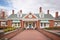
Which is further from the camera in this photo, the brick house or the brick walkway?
the brick walkway

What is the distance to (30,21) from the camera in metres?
3.32

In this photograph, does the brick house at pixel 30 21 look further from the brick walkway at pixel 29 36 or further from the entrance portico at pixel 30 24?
the brick walkway at pixel 29 36

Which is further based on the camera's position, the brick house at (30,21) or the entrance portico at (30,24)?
the entrance portico at (30,24)

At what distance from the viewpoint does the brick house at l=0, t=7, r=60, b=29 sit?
314cm

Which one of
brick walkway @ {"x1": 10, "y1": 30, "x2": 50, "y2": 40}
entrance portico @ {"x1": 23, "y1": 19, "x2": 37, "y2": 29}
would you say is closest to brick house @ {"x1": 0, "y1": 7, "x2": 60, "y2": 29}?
entrance portico @ {"x1": 23, "y1": 19, "x2": 37, "y2": 29}

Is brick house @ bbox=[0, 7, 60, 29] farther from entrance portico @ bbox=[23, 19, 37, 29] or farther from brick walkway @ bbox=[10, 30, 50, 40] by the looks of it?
brick walkway @ bbox=[10, 30, 50, 40]

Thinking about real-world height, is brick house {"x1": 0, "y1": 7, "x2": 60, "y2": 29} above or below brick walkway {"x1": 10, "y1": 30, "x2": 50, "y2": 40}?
above

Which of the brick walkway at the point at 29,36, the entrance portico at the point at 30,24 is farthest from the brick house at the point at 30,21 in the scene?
the brick walkway at the point at 29,36

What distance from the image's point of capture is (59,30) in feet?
10.8

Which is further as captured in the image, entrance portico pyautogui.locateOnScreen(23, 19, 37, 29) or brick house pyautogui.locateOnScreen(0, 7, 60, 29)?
entrance portico pyautogui.locateOnScreen(23, 19, 37, 29)

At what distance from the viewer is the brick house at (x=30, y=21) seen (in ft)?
10.3

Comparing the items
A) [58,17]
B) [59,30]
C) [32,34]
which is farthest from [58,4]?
[32,34]

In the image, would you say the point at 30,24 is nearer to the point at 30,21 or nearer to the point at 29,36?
the point at 30,21

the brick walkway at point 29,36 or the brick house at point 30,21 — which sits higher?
the brick house at point 30,21
